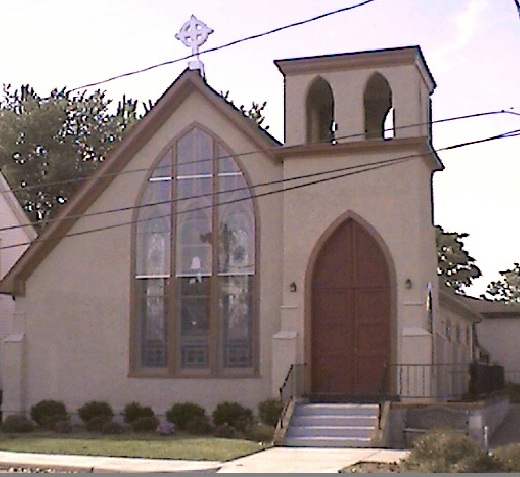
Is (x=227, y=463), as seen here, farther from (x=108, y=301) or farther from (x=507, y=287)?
(x=507, y=287)

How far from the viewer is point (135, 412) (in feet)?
83.3

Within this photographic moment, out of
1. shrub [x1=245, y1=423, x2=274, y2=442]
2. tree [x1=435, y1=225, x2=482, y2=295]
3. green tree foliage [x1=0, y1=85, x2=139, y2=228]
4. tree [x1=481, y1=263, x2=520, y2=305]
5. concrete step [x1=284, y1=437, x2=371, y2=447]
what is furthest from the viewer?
tree [x1=481, y1=263, x2=520, y2=305]

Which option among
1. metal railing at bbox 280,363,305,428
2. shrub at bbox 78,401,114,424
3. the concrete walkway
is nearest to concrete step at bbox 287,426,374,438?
the concrete walkway

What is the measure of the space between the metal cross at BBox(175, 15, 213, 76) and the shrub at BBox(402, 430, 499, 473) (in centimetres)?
1299

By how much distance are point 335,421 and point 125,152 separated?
915cm

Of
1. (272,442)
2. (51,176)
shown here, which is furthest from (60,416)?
(51,176)

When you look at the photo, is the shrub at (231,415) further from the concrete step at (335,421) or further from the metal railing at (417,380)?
the metal railing at (417,380)

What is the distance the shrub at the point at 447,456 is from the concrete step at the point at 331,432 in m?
4.69

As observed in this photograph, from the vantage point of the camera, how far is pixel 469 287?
2212 inches

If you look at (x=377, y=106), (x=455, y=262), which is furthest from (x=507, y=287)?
(x=377, y=106)

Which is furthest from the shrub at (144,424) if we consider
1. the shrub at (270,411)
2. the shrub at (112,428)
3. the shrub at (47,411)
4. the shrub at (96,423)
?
the shrub at (270,411)

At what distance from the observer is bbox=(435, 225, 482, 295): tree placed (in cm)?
5400

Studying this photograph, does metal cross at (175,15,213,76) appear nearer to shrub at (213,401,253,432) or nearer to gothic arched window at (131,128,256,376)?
gothic arched window at (131,128,256,376)

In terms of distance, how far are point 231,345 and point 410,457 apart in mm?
9456
